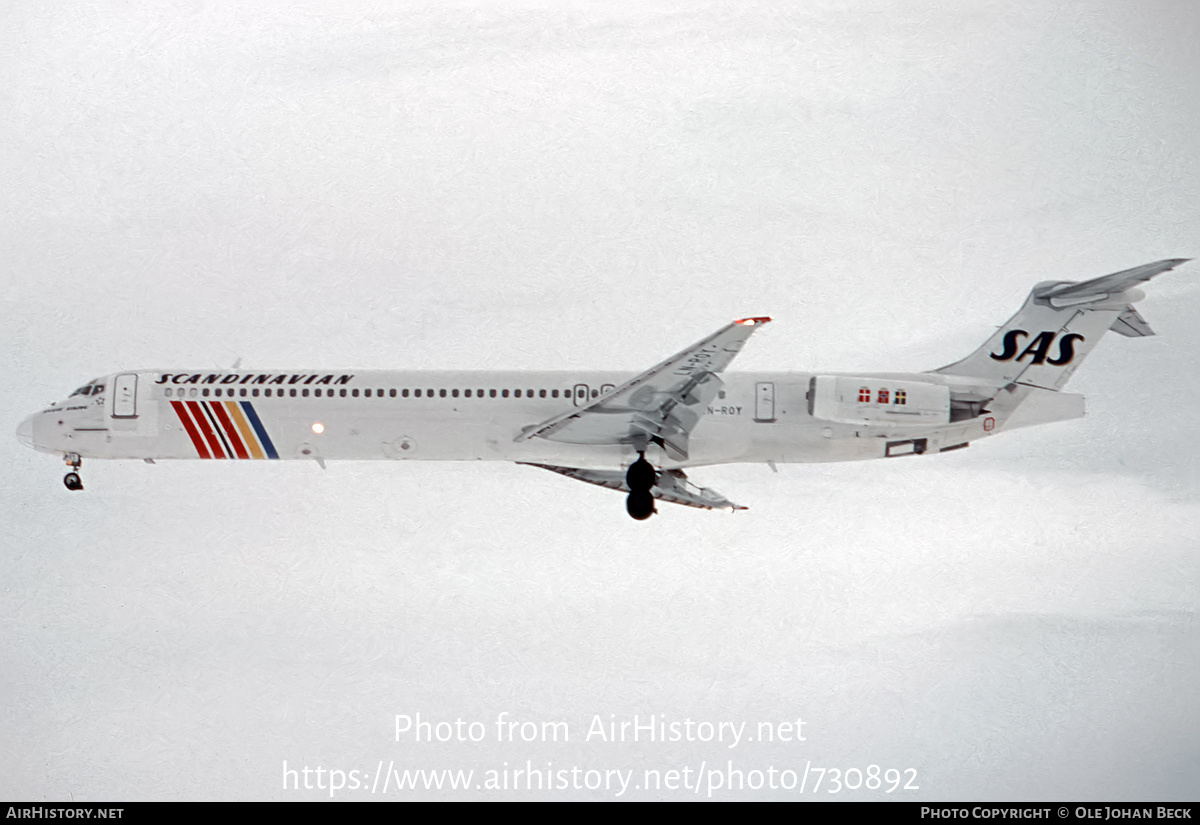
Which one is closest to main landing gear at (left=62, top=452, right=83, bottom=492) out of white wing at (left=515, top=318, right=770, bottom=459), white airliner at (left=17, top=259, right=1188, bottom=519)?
white airliner at (left=17, top=259, right=1188, bottom=519)

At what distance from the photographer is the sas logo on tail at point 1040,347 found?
25.7 metres

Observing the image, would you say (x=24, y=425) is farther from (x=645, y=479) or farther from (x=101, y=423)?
(x=645, y=479)

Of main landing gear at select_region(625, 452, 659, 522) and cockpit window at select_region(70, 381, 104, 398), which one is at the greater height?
cockpit window at select_region(70, 381, 104, 398)

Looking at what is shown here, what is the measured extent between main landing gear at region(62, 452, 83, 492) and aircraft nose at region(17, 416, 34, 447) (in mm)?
905

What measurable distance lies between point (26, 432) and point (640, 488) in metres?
13.9

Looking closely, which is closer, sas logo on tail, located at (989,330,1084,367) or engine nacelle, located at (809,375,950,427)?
engine nacelle, located at (809,375,950,427)

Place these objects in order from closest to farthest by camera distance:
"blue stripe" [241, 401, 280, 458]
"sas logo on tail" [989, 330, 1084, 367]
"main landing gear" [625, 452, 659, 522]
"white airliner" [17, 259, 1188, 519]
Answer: "white airliner" [17, 259, 1188, 519] → "main landing gear" [625, 452, 659, 522] → "blue stripe" [241, 401, 280, 458] → "sas logo on tail" [989, 330, 1084, 367]

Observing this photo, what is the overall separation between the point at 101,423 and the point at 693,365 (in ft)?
43.1

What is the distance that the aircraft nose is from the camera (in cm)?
2655

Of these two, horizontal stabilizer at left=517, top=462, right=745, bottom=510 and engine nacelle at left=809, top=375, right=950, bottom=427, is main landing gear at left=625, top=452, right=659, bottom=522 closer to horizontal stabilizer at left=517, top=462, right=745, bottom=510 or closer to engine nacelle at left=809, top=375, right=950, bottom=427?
horizontal stabilizer at left=517, top=462, right=745, bottom=510

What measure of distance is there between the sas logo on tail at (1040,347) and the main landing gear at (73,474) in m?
20.3

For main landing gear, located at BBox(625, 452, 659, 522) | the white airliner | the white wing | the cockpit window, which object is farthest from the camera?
the cockpit window

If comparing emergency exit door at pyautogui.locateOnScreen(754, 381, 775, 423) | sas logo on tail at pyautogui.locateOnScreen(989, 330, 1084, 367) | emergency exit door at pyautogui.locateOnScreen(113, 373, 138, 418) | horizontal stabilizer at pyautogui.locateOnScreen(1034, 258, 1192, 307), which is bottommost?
emergency exit door at pyautogui.locateOnScreen(113, 373, 138, 418)

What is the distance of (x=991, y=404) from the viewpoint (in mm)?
25062
